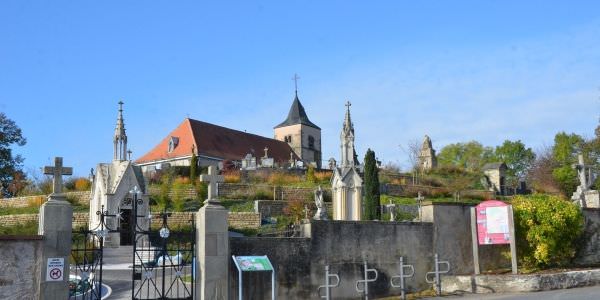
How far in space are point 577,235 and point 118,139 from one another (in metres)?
26.9

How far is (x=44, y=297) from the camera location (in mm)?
11398

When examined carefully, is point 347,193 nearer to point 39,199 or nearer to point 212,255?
point 212,255

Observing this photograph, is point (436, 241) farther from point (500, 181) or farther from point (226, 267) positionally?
point (500, 181)

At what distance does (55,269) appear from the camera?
11.5 meters

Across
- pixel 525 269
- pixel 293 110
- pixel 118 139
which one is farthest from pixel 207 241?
pixel 293 110

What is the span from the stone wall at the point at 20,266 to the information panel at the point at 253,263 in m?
3.79

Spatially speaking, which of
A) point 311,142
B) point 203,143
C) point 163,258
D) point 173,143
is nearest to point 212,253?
point 163,258

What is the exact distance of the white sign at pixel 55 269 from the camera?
37.5 ft

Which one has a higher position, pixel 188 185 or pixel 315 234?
pixel 188 185

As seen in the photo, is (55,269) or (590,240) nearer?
(55,269)

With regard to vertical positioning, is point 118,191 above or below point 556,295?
above

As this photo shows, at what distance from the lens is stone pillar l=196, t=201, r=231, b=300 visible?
12.3 metres

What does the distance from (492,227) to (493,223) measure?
0.34ft

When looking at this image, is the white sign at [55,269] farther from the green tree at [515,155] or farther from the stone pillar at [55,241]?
the green tree at [515,155]
